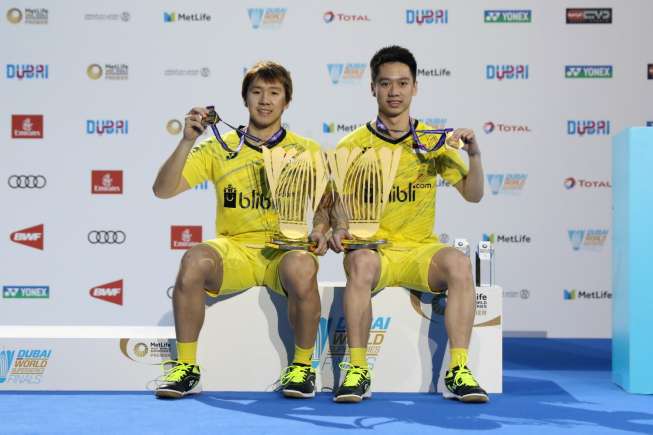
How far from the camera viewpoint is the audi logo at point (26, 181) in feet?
17.7

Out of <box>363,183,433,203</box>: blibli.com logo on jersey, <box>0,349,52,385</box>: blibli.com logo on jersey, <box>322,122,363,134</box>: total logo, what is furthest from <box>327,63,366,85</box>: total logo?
<box>0,349,52,385</box>: blibli.com logo on jersey

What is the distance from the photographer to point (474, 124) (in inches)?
212

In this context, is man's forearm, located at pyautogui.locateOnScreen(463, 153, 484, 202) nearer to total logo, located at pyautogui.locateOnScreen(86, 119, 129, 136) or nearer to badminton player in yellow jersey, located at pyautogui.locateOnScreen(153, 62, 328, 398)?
badminton player in yellow jersey, located at pyautogui.locateOnScreen(153, 62, 328, 398)

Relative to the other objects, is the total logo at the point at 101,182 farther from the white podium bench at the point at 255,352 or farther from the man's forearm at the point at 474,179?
the man's forearm at the point at 474,179

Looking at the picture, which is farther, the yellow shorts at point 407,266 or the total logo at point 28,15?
the total logo at point 28,15

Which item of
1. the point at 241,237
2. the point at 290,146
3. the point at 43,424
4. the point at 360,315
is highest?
the point at 290,146

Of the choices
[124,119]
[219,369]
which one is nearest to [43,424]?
[219,369]

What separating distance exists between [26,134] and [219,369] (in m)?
2.86

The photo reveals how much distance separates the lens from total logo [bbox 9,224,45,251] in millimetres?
5383

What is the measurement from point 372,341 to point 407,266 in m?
0.32

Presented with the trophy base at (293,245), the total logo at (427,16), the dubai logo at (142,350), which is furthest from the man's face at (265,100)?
the total logo at (427,16)

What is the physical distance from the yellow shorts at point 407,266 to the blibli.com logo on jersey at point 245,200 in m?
0.48

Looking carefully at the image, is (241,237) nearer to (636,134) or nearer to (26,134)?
(636,134)

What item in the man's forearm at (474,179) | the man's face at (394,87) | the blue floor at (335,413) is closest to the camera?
the blue floor at (335,413)
